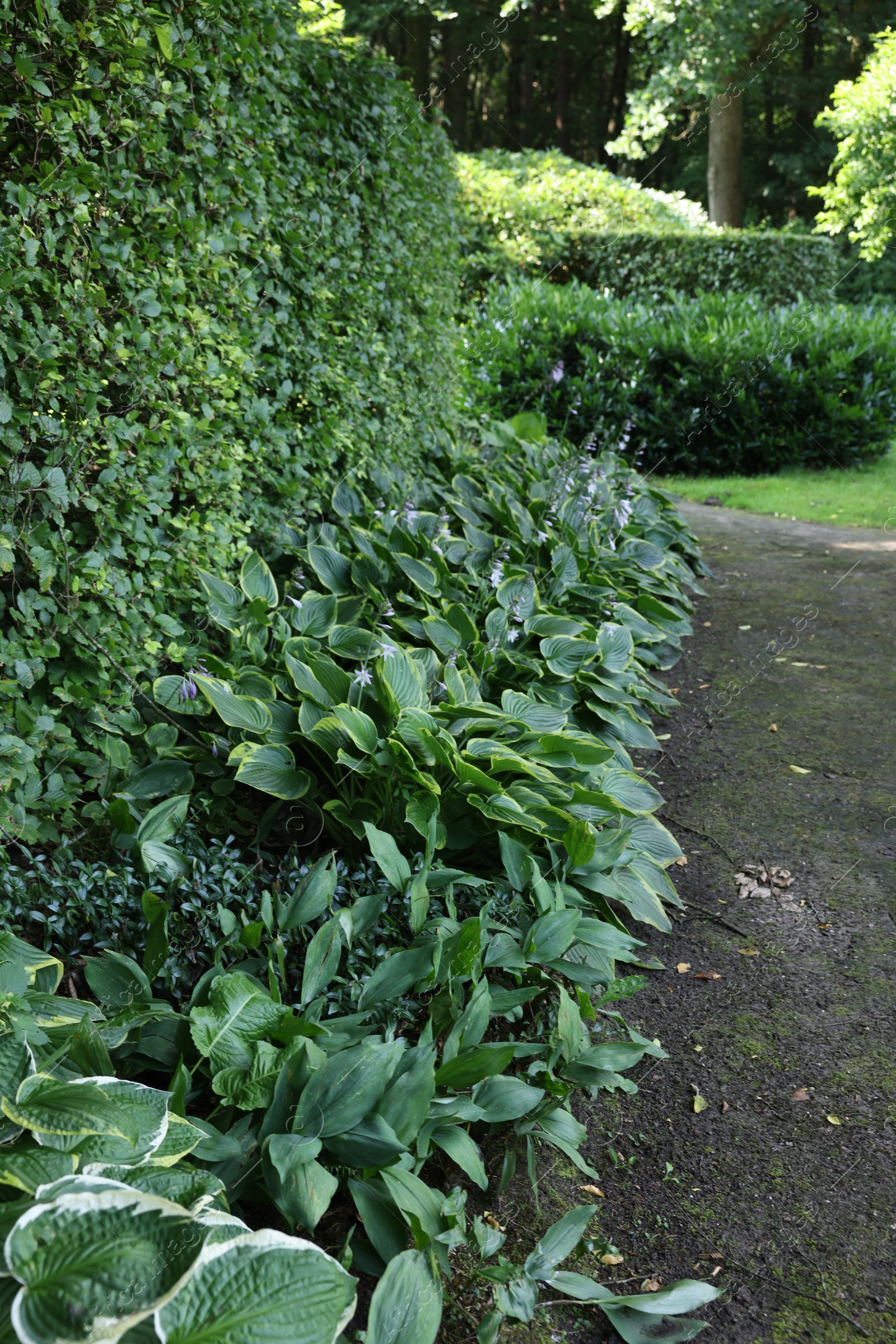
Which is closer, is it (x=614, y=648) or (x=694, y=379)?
(x=614, y=648)

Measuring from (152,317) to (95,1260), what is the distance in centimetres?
230

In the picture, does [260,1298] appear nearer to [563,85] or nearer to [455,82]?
→ [455,82]

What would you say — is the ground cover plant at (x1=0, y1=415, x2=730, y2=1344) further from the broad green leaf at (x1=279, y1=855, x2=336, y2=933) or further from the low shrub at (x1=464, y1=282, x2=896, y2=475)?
the low shrub at (x1=464, y1=282, x2=896, y2=475)

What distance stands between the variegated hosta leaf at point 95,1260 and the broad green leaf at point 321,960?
77cm

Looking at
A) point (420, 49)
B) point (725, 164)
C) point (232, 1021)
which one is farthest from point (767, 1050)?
point (420, 49)

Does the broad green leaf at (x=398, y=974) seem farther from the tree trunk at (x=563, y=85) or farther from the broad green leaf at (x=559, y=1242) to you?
the tree trunk at (x=563, y=85)

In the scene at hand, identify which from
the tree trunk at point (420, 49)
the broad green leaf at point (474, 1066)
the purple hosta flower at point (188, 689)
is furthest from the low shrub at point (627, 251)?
the broad green leaf at point (474, 1066)

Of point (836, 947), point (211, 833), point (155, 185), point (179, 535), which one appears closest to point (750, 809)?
point (836, 947)

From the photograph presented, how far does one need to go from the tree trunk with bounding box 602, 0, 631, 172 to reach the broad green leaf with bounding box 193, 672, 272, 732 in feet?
96.5

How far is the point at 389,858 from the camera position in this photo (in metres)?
2.33

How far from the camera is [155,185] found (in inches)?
108

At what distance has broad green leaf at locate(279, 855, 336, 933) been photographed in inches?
87.9

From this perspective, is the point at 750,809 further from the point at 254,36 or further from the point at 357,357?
the point at 254,36

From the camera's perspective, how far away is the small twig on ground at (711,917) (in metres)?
2.81
